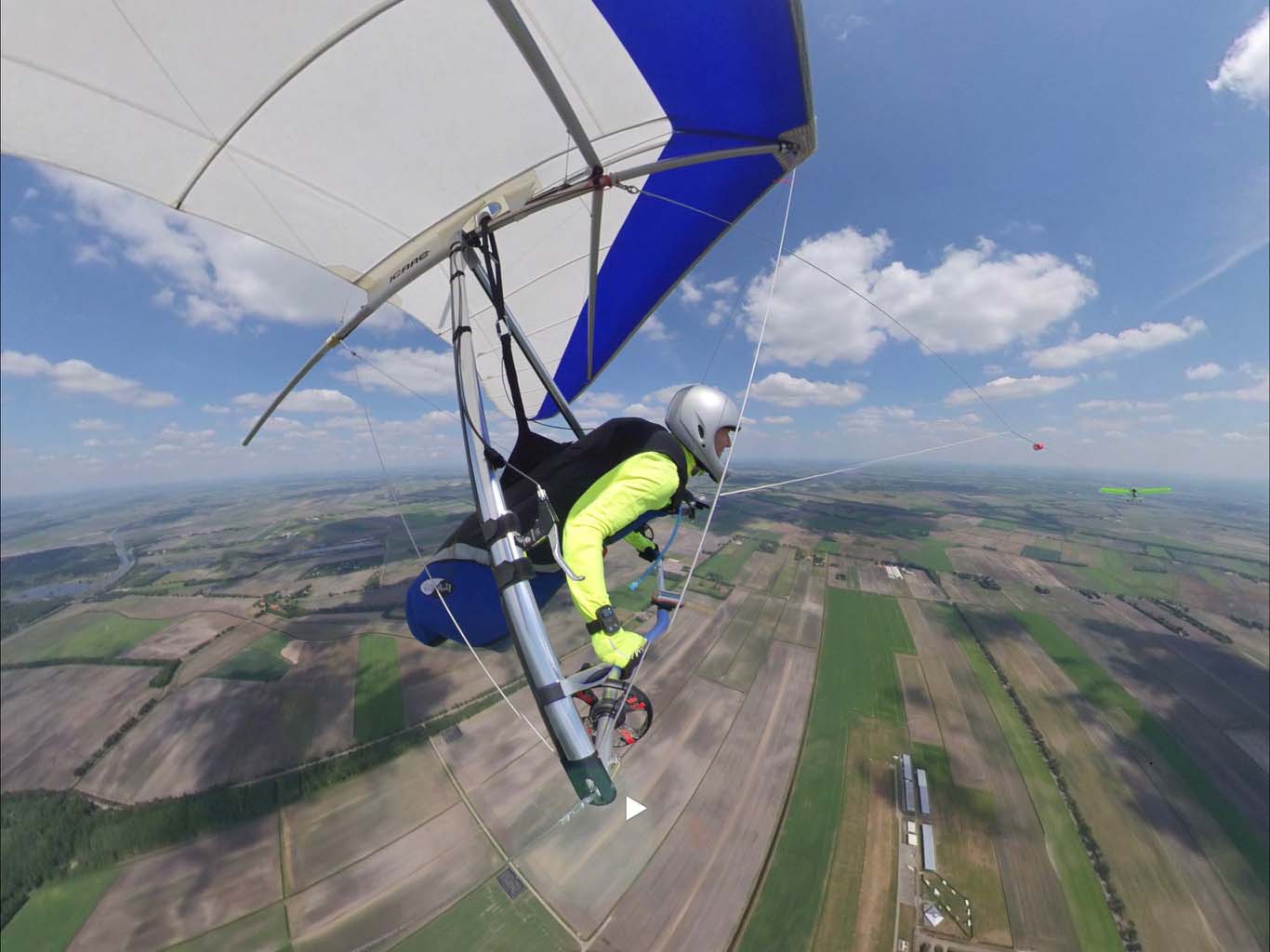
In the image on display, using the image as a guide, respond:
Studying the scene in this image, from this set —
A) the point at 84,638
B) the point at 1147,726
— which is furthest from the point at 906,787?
the point at 84,638

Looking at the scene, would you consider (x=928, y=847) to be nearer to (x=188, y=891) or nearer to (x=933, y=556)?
(x=188, y=891)

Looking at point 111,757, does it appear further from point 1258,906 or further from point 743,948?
point 1258,906

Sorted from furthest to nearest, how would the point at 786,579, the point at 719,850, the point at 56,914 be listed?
the point at 786,579
the point at 56,914
the point at 719,850

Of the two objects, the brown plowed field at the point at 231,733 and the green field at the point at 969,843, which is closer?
the green field at the point at 969,843

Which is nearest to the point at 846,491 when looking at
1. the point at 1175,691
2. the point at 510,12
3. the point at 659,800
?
the point at 1175,691

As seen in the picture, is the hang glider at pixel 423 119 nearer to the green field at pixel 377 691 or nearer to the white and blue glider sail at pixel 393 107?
the white and blue glider sail at pixel 393 107

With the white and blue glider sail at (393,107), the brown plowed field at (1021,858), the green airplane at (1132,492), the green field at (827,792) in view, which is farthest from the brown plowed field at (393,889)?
the green airplane at (1132,492)

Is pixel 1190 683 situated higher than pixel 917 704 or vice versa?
pixel 917 704
